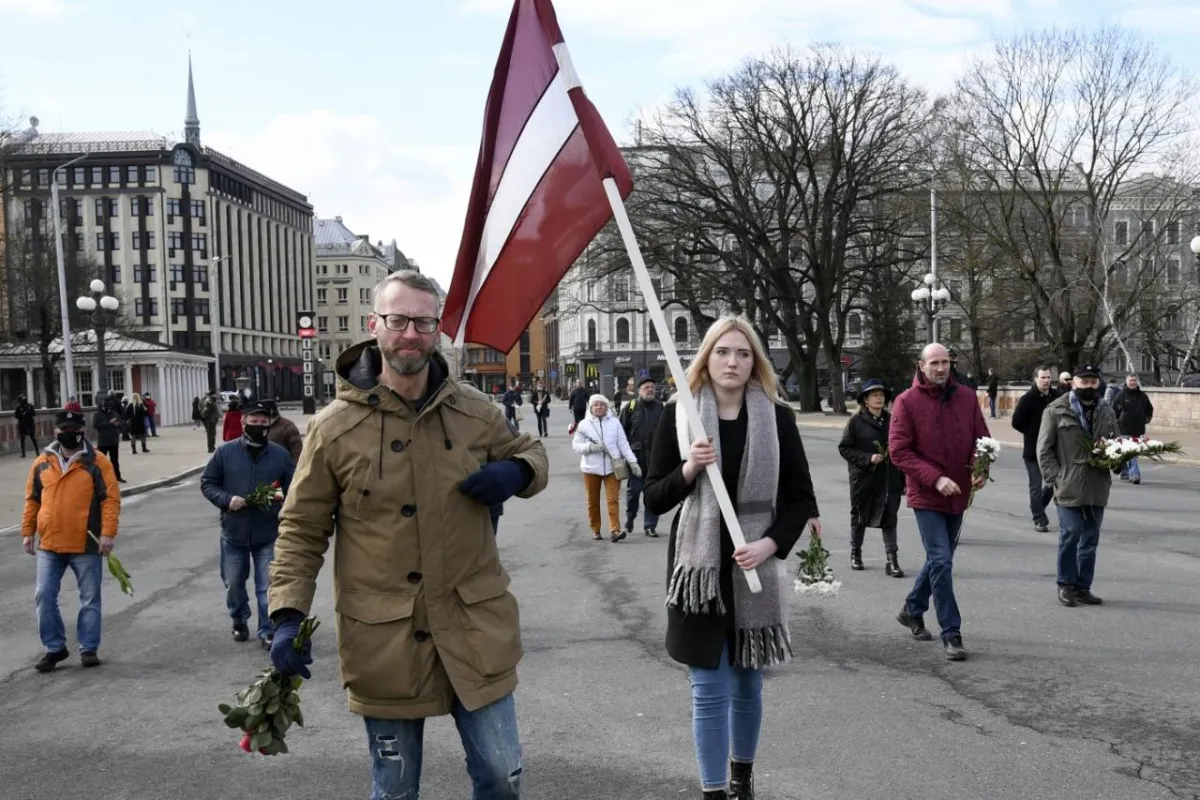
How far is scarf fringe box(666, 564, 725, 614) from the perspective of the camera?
→ 163 inches

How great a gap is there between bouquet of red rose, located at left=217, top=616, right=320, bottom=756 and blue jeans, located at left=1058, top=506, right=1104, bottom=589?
21.9 feet

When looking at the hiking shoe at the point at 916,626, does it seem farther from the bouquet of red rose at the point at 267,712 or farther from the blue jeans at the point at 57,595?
the blue jeans at the point at 57,595

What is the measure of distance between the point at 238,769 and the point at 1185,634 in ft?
19.2

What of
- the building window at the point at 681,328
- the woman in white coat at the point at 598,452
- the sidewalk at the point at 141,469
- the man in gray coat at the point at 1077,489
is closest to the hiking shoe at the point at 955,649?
the man in gray coat at the point at 1077,489

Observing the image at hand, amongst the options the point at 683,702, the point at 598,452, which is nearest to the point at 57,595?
the point at 683,702

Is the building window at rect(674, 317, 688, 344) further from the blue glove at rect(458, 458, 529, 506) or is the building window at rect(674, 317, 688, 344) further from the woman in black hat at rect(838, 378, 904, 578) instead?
the blue glove at rect(458, 458, 529, 506)

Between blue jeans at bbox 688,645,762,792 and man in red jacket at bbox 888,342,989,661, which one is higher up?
man in red jacket at bbox 888,342,989,661

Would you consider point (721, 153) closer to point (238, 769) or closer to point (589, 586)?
point (589, 586)

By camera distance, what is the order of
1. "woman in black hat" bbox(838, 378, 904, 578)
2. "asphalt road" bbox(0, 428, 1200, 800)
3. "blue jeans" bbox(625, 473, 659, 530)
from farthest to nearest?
1. "blue jeans" bbox(625, 473, 659, 530)
2. "woman in black hat" bbox(838, 378, 904, 578)
3. "asphalt road" bbox(0, 428, 1200, 800)

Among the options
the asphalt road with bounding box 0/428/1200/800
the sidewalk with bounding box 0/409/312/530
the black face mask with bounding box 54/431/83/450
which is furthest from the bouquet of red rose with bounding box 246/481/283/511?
the sidewalk with bounding box 0/409/312/530

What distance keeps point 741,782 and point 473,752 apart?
4.68 ft

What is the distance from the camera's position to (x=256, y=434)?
27.5 ft

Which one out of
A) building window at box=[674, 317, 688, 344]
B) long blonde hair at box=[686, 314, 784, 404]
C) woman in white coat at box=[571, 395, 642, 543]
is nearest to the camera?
long blonde hair at box=[686, 314, 784, 404]

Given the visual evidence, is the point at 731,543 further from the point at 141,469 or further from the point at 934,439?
the point at 141,469
